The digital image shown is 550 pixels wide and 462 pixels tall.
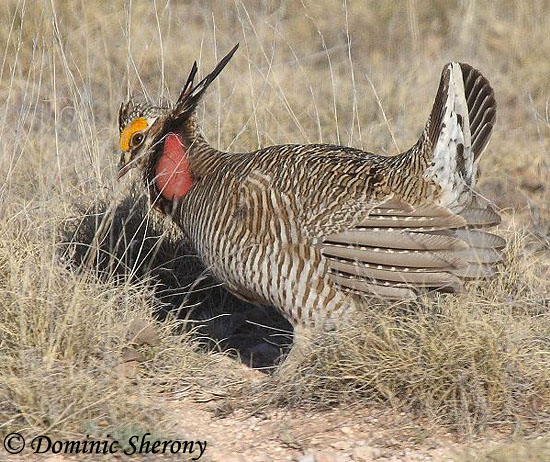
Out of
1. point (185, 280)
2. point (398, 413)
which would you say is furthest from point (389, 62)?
point (398, 413)

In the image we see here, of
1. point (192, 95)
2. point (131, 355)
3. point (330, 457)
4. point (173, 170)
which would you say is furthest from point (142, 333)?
point (192, 95)

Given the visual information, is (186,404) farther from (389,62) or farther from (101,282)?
(389,62)

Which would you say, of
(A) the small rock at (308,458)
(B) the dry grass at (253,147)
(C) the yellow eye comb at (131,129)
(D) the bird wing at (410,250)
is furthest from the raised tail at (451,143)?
(C) the yellow eye comb at (131,129)

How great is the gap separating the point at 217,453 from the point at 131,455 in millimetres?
350

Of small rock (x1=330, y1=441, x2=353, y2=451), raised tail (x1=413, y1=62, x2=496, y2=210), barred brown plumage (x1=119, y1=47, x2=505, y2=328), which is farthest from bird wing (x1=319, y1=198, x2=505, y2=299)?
small rock (x1=330, y1=441, x2=353, y2=451)

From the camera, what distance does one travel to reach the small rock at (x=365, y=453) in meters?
3.64

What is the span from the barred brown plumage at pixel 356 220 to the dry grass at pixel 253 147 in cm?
19

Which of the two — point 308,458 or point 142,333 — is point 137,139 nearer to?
point 142,333

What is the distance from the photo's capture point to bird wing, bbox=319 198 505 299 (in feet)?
13.7

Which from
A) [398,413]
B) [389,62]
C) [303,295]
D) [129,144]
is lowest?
[398,413]

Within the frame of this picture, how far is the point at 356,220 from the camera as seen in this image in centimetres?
429

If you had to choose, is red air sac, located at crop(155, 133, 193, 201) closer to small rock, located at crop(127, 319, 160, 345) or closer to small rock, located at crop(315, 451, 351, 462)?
small rock, located at crop(127, 319, 160, 345)

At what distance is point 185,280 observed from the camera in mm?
5305

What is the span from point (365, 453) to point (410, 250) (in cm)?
93
